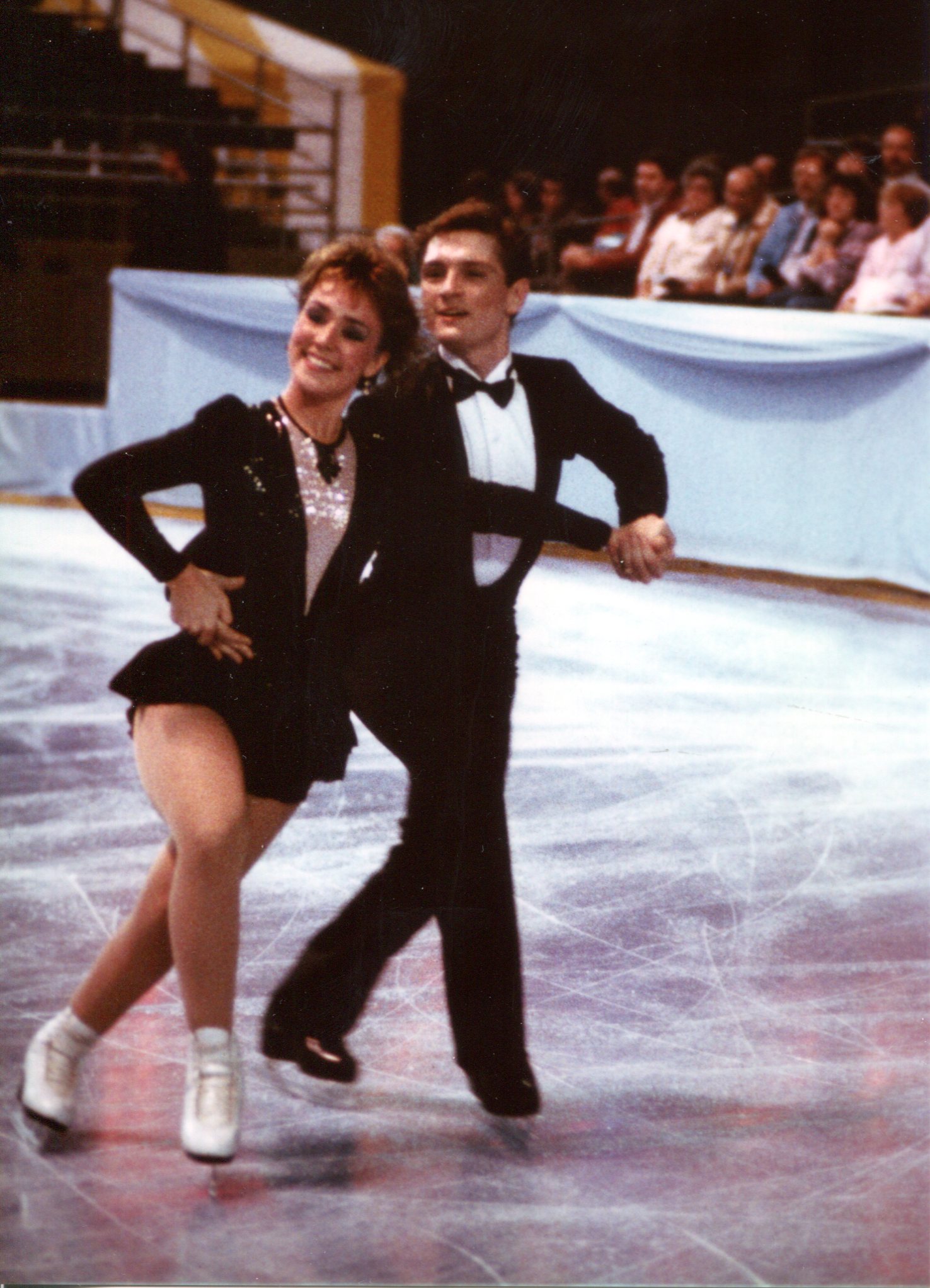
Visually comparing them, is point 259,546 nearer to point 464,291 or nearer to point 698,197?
point 464,291

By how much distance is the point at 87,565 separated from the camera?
23.1 feet

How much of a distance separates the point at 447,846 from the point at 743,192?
458cm

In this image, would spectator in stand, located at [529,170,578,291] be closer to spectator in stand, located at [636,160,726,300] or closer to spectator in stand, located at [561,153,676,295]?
spectator in stand, located at [561,153,676,295]

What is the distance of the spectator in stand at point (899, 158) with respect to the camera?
6414 mm

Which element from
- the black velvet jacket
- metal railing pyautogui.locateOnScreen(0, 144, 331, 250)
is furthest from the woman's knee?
metal railing pyautogui.locateOnScreen(0, 144, 331, 250)

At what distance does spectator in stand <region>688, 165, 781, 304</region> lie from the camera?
A: 6.41 m

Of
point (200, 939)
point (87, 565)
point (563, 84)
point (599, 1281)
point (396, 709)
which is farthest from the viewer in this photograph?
point (87, 565)

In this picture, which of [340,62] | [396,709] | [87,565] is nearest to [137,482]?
[396,709]

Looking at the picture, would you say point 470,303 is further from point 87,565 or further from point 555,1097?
point 87,565

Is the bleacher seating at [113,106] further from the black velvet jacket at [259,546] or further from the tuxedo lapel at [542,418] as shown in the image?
the black velvet jacket at [259,546]

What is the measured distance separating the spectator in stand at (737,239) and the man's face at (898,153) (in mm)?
488

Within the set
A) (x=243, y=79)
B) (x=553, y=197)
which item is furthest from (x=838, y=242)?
(x=243, y=79)

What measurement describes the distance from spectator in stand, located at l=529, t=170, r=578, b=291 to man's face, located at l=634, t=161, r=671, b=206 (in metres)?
0.32

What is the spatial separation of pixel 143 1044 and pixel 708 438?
3.09 meters
